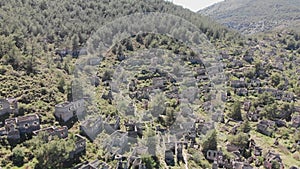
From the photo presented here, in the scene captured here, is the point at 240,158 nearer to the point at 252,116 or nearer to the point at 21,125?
the point at 252,116

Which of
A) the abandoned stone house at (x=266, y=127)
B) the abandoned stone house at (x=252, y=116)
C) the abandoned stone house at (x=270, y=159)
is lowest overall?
the abandoned stone house at (x=270, y=159)

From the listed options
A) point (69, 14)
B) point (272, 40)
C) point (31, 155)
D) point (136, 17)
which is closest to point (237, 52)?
point (136, 17)

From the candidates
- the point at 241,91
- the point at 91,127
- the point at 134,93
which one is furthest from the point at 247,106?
the point at 91,127

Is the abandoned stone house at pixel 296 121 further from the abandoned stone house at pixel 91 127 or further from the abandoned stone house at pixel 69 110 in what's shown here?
the abandoned stone house at pixel 69 110

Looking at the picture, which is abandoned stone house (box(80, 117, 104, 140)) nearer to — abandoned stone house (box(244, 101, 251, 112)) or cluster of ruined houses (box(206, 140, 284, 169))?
cluster of ruined houses (box(206, 140, 284, 169))

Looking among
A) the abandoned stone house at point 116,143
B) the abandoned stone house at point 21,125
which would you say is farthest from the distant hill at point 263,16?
the abandoned stone house at point 21,125

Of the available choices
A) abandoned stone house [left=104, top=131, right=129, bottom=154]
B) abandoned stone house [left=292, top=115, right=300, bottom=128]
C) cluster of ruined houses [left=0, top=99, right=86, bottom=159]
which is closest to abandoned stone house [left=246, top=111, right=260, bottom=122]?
abandoned stone house [left=292, top=115, right=300, bottom=128]

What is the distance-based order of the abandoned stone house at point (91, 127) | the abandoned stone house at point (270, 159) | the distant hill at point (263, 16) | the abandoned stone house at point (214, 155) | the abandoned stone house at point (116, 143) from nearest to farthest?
1. the abandoned stone house at point (116, 143)
2. the abandoned stone house at point (91, 127)
3. the abandoned stone house at point (214, 155)
4. the abandoned stone house at point (270, 159)
5. the distant hill at point (263, 16)
